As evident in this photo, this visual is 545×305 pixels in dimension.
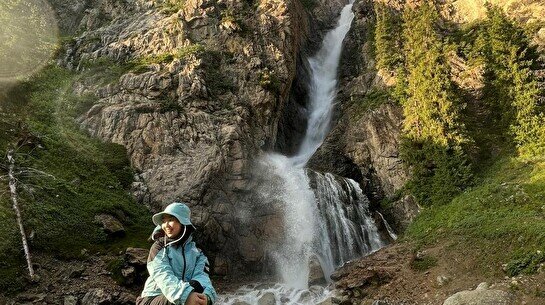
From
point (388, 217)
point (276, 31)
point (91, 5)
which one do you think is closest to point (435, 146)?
point (388, 217)

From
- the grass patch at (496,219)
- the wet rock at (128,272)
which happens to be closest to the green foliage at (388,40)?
the grass patch at (496,219)

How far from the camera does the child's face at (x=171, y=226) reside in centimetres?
500

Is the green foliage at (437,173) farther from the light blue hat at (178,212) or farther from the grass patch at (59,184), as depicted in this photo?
the light blue hat at (178,212)

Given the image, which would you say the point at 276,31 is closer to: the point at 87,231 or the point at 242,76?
the point at 242,76

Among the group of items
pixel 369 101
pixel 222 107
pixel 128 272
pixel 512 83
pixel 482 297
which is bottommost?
pixel 482 297

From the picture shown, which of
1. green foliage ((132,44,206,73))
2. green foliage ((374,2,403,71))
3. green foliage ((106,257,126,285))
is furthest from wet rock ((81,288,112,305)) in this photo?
green foliage ((374,2,403,71))

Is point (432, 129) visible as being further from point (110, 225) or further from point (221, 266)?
point (110, 225)

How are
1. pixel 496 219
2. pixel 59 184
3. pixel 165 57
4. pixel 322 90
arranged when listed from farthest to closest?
1. pixel 322 90
2. pixel 165 57
3. pixel 59 184
4. pixel 496 219

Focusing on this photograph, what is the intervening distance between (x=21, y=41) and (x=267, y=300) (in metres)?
20.6

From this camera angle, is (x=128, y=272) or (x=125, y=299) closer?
(x=125, y=299)

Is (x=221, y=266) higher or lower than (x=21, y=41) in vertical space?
lower

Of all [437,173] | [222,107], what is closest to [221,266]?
[222,107]

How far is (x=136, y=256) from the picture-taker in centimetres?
1769

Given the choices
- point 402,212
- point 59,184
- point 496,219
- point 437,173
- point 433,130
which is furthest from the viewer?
point 433,130
